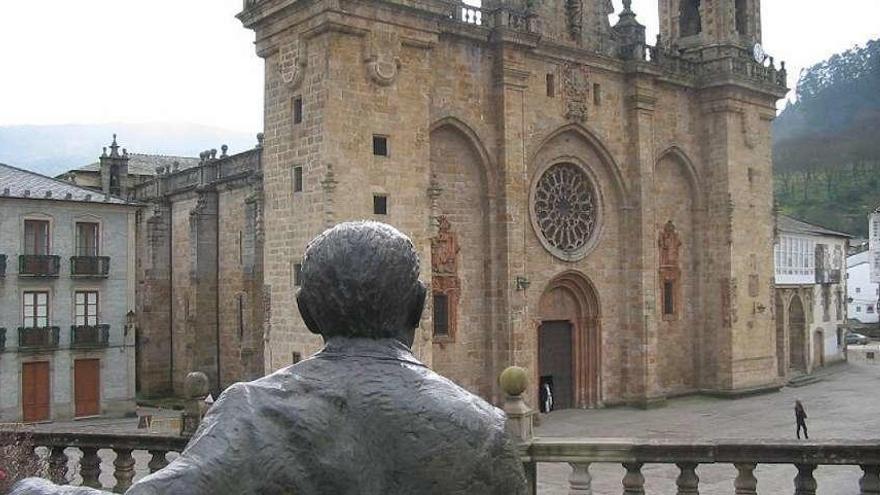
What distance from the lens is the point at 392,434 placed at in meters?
2.10

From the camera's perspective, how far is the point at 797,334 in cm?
4203

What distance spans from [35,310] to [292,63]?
12031 millimetres

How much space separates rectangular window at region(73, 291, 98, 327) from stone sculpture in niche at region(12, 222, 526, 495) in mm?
26839

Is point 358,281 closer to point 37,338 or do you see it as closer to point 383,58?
point 383,58

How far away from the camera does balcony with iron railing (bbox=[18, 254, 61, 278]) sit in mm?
25578

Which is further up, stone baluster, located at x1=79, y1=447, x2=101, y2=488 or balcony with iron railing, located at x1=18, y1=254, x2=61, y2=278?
balcony with iron railing, located at x1=18, y1=254, x2=61, y2=278

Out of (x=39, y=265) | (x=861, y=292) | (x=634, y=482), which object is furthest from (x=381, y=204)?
(x=861, y=292)

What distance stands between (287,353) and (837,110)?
110 meters

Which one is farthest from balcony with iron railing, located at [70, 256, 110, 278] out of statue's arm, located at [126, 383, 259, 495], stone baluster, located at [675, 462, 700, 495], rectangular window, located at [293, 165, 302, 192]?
statue's arm, located at [126, 383, 259, 495]

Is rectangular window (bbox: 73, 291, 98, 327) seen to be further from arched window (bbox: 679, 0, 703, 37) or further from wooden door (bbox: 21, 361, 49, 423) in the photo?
arched window (bbox: 679, 0, 703, 37)

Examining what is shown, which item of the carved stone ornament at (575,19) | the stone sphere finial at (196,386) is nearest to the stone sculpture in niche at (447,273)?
the carved stone ornament at (575,19)

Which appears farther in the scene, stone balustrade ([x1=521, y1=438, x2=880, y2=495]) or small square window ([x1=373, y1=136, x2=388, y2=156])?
small square window ([x1=373, y1=136, x2=388, y2=156])

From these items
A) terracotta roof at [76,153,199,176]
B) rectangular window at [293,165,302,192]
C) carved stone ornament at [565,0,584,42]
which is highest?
carved stone ornament at [565,0,584,42]

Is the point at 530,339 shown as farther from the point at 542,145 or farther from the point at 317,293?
the point at 317,293
